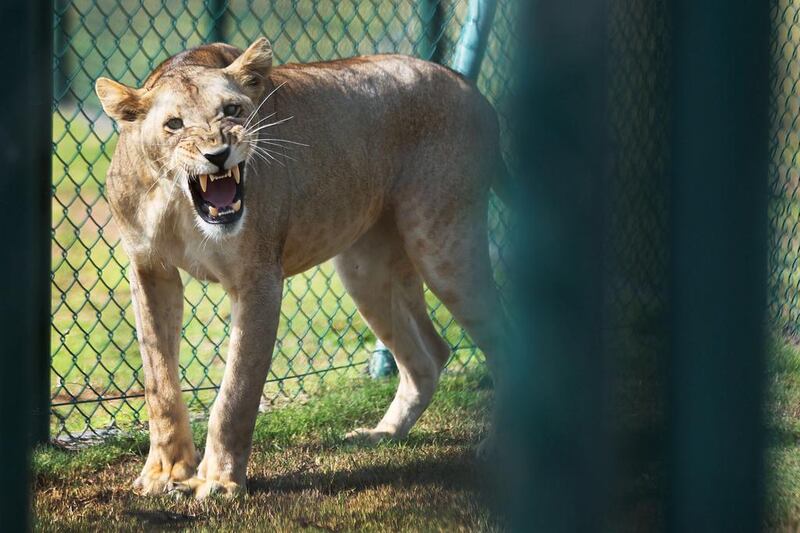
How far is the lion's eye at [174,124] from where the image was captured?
3.44 meters

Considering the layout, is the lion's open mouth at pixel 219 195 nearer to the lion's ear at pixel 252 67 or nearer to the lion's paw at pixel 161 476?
the lion's ear at pixel 252 67

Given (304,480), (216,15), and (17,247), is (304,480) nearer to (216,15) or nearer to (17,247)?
(216,15)

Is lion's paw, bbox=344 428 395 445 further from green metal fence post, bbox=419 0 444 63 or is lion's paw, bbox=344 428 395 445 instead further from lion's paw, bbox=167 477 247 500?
green metal fence post, bbox=419 0 444 63

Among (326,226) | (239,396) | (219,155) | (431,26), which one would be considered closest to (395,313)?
(326,226)

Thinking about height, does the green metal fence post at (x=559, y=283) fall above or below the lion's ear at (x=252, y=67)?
above

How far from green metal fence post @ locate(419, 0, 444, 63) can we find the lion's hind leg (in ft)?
4.43

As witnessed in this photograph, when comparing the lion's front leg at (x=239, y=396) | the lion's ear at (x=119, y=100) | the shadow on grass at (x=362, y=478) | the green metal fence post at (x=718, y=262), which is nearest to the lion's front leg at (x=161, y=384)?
the lion's front leg at (x=239, y=396)

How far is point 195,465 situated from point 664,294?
9.37 feet

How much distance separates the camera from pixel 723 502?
124 centimetres

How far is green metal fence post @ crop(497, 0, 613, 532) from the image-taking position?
1.00 m

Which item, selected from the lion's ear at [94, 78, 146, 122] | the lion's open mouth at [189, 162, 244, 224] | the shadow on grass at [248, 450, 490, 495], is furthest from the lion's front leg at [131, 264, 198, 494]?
the lion's ear at [94, 78, 146, 122]

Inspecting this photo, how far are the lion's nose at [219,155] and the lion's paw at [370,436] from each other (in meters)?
1.46

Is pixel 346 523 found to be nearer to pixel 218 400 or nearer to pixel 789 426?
pixel 218 400

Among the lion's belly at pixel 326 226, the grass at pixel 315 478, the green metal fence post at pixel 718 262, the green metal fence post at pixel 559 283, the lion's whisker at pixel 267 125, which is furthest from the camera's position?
the lion's belly at pixel 326 226
